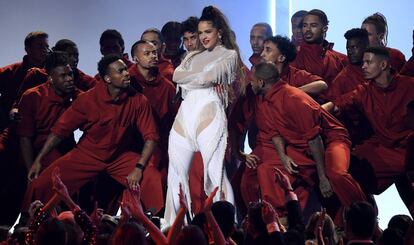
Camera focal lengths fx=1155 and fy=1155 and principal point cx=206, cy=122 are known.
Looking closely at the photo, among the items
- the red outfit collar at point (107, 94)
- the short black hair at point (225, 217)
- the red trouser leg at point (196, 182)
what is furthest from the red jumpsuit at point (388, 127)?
the short black hair at point (225, 217)

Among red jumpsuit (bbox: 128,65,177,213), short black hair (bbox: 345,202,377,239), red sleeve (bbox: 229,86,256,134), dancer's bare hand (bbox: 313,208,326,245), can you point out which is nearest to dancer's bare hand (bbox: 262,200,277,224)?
dancer's bare hand (bbox: 313,208,326,245)

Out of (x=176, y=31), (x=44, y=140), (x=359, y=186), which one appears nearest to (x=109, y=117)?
(x=44, y=140)

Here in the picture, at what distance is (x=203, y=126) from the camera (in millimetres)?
8141

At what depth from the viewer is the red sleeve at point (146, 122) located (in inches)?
339

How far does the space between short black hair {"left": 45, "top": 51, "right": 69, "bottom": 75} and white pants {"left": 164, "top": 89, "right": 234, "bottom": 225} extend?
4.04 ft

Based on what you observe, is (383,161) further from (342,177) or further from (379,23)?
(379,23)

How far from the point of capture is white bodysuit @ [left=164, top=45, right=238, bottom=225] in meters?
8.14

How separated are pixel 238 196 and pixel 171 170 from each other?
0.60 m

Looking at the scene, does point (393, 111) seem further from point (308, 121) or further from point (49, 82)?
point (49, 82)

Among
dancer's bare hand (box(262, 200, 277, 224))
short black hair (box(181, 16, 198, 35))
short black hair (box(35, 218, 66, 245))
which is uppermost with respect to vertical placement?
short black hair (box(181, 16, 198, 35))

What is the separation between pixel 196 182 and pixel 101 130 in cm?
83

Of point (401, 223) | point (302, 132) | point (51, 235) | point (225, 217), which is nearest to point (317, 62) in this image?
point (302, 132)

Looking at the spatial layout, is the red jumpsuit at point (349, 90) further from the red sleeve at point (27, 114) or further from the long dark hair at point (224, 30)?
the red sleeve at point (27, 114)

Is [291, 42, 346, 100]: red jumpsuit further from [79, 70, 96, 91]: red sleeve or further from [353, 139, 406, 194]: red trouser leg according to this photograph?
[79, 70, 96, 91]: red sleeve
